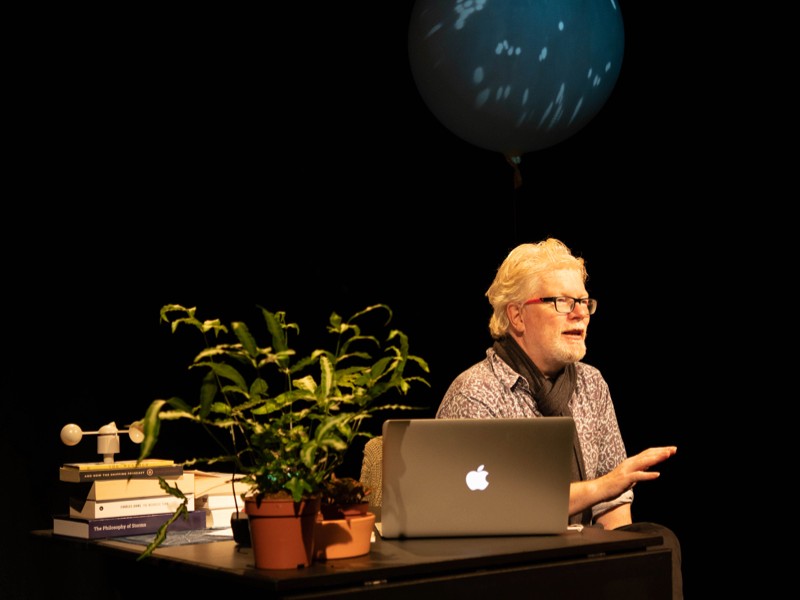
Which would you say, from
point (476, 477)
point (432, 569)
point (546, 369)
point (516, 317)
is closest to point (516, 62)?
point (516, 317)

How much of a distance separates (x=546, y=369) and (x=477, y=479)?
1.06 m

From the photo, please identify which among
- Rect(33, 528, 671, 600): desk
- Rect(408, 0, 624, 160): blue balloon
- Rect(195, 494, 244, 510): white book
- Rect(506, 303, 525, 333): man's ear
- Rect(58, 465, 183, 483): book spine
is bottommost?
Rect(33, 528, 671, 600): desk

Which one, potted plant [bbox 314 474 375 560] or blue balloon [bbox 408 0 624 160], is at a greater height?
blue balloon [bbox 408 0 624 160]

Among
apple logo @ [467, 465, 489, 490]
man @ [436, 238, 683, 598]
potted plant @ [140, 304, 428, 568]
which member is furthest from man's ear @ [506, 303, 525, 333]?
potted plant @ [140, 304, 428, 568]

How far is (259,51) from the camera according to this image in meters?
3.75

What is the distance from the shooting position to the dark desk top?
1.74 metres

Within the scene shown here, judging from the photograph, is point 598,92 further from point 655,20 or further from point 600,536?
point 600,536

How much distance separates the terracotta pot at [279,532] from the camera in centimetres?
177

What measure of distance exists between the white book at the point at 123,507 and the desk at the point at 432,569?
0.24 feet

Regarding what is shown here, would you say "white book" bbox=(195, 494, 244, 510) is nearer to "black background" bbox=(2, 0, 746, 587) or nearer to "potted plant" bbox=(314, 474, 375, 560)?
"potted plant" bbox=(314, 474, 375, 560)

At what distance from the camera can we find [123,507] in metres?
2.32

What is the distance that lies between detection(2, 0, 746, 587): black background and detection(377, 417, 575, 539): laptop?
5.12 feet

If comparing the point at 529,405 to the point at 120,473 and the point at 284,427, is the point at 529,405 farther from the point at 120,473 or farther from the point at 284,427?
the point at 284,427

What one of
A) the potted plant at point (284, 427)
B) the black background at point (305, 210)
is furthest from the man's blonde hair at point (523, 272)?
the potted plant at point (284, 427)
